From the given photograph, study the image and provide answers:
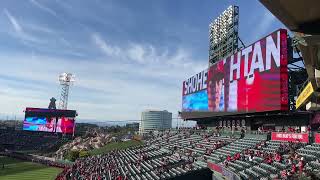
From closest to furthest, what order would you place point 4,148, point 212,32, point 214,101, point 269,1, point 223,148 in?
1. point 269,1
2. point 223,148
3. point 214,101
4. point 212,32
5. point 4,148

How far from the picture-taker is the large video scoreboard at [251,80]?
30750 mm

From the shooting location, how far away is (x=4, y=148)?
9550 cm

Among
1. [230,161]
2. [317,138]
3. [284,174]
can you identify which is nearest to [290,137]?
[317,138]

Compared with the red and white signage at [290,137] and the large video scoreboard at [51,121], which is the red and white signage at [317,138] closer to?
the red and white signage at [290,137]

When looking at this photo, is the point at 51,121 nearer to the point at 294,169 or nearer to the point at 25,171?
the point at 25,171

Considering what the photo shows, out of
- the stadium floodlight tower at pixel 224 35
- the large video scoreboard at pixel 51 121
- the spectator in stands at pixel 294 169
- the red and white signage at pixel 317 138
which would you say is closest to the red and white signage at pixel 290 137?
the red and white signage at pixel 317 138

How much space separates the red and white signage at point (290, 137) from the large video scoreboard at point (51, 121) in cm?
6746

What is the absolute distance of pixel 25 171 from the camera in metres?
60.8

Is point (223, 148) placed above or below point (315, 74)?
below

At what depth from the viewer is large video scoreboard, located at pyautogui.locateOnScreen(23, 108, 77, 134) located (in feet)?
299

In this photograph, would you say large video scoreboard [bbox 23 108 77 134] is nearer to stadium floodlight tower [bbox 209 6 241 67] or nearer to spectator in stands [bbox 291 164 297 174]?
stadium floodlight tower [bbox 209 6 241 67]

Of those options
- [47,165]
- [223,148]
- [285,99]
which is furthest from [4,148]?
[285,99]

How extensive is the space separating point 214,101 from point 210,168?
16.4m

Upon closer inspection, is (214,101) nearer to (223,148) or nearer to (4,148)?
(223,148)
